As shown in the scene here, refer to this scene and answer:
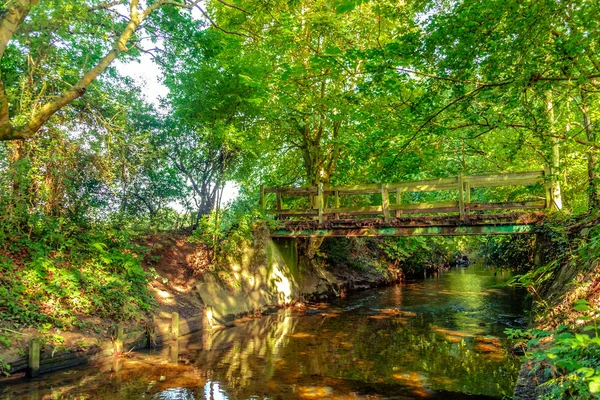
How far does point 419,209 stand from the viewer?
489 inches

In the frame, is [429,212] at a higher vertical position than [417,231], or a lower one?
higher

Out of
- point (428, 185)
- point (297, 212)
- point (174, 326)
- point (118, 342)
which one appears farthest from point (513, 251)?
point (118, 342)

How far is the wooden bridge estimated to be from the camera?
37.4ft

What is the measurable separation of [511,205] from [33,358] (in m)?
12.6

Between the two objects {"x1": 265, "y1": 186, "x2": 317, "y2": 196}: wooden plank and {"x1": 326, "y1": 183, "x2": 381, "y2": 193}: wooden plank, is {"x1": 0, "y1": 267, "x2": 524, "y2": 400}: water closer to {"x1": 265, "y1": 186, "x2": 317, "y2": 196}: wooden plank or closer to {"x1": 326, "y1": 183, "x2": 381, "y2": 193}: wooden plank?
{"x1": 326, "y1": 183, "x2": 381, "y2": 193}: wooden plank

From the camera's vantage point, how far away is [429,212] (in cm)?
1245

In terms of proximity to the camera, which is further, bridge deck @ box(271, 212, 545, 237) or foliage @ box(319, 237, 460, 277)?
foliage @ box(319, 237, 460, 277)

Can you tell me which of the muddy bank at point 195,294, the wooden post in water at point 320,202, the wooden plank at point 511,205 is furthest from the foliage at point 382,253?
the wooden plank at point 511,205

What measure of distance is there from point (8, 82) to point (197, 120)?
5.72 metres

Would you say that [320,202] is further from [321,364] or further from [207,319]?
[321,364]

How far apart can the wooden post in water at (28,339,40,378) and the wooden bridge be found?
9.12 meters

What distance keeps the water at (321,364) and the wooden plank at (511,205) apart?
3523mm

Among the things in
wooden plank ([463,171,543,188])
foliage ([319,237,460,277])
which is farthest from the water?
foliage ([319,237,460,277])

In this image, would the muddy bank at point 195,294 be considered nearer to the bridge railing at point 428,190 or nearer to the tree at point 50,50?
the bridge railing at point 428,190
